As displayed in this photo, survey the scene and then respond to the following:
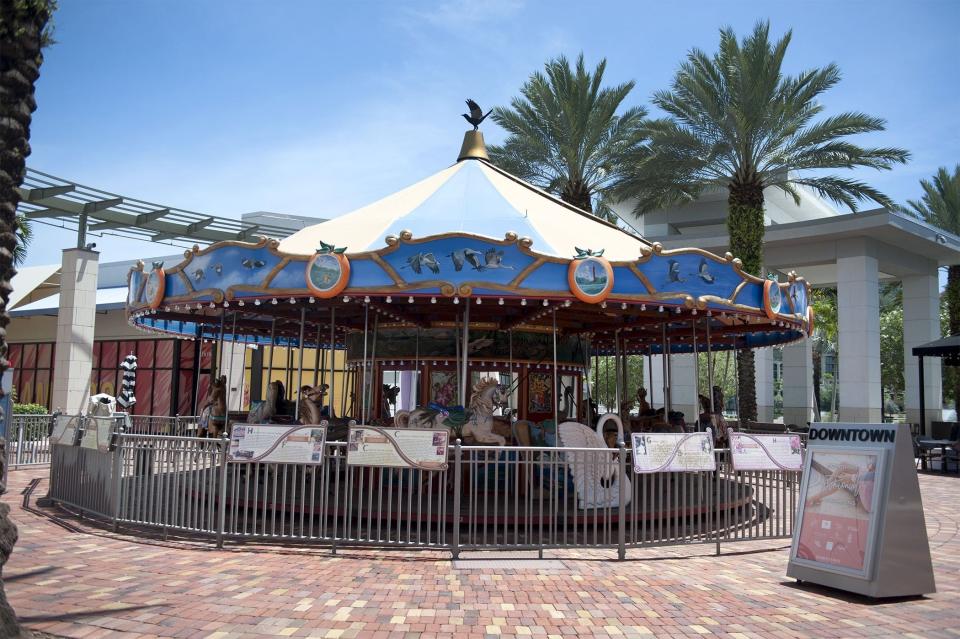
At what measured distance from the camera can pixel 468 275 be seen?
976 cm

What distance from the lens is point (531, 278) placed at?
9.86 metres

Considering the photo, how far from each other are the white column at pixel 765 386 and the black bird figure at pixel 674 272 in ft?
72.6

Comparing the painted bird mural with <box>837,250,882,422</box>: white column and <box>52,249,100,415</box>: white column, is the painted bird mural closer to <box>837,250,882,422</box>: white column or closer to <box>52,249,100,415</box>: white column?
<box>52,249,100,415</box>: white column

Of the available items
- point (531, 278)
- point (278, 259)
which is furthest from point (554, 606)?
point (278, 259)

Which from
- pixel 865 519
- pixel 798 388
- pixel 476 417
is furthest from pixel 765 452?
pixel 798 388

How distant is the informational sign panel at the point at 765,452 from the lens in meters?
9.17

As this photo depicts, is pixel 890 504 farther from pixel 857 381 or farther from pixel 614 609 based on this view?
pixel 857 381

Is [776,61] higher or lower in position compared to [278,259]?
higher

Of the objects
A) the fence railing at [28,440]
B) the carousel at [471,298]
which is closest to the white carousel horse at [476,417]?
the carousel at [471,298]

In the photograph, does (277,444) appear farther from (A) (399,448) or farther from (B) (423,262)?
(B) (423,262)

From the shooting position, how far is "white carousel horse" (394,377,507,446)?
11.2 metres

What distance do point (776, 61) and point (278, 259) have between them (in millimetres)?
16501

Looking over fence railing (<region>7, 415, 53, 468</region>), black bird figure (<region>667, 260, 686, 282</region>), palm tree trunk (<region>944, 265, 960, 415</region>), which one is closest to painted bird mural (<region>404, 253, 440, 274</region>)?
black bird figure (<region>667, 260, 686, 282</region>)

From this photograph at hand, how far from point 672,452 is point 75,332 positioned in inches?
793
